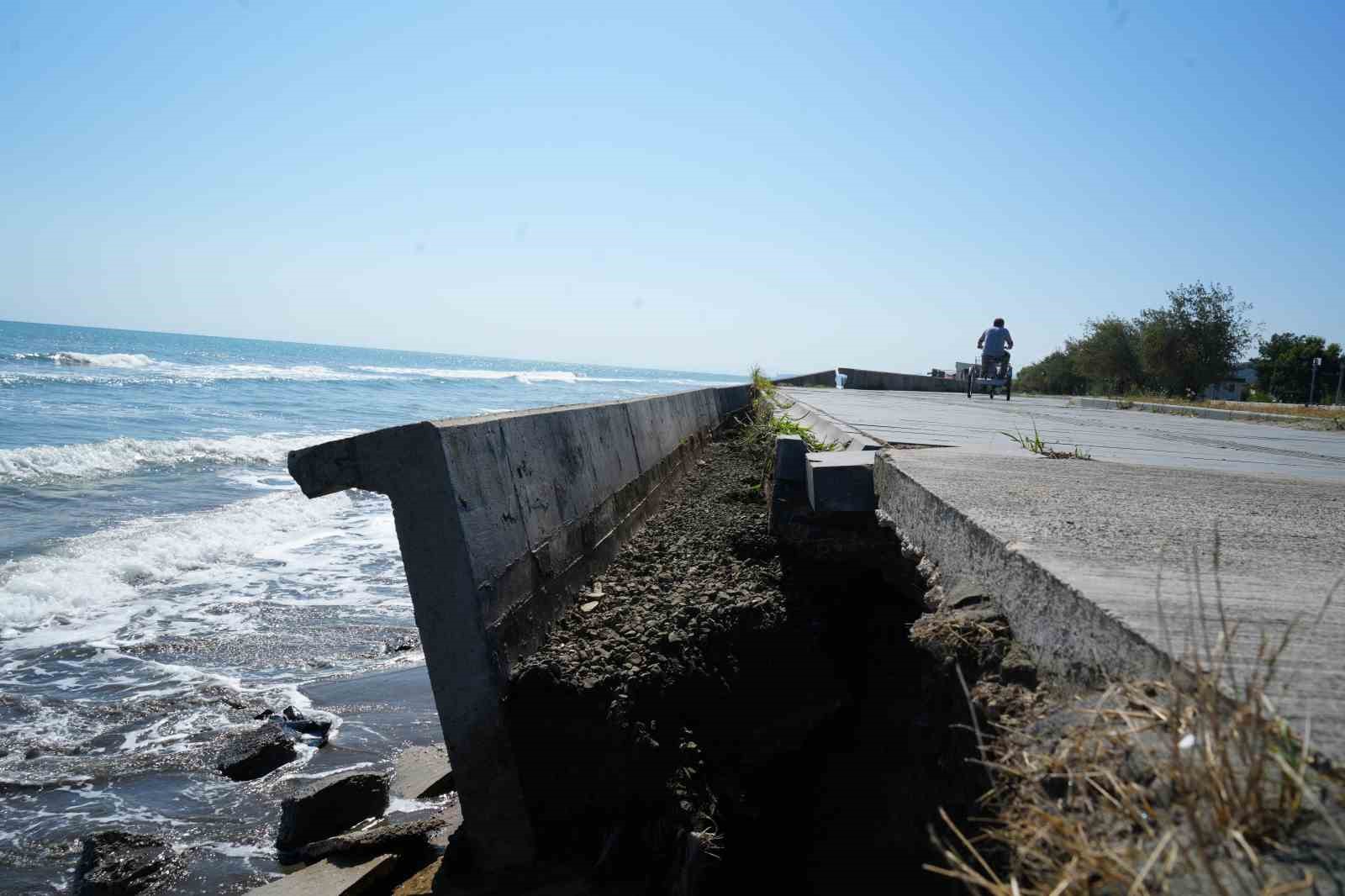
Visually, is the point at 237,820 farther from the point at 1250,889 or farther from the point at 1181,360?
the point at 1181,360

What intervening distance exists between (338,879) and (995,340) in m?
17.0

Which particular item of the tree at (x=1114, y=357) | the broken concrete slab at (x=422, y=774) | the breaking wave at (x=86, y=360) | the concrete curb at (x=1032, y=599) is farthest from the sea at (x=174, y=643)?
the tree at (x=1114, y=357)

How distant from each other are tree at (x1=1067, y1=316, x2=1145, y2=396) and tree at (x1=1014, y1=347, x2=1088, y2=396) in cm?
222

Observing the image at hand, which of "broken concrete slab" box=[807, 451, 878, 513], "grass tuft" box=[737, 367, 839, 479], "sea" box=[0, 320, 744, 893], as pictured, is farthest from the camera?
"grass tuft" box=[737, 367, 839, 479]

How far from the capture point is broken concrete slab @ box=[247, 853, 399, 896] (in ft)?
11.1

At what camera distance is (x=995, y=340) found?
1789 cm

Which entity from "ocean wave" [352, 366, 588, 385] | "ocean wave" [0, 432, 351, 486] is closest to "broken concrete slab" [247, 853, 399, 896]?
"ocean wave" [0, 432, 351, 486]

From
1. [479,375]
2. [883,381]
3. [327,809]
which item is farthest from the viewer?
[479,375]

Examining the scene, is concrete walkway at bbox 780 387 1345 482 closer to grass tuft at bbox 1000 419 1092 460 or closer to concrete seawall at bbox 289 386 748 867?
grass tuft at bbox 1000 419 1092 460

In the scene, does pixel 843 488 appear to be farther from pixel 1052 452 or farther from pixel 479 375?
pixel 479 375

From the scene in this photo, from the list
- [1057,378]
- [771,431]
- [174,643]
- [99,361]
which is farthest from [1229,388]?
[99,361]

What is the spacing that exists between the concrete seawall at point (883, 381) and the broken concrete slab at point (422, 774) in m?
24.3

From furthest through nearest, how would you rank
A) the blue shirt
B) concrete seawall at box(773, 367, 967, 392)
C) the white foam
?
the white foam → concrete seawall at box(773, 367, 967, 392) → the blue shirt

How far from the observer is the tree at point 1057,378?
50312 mm
